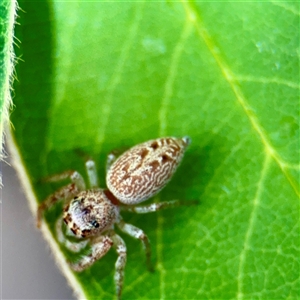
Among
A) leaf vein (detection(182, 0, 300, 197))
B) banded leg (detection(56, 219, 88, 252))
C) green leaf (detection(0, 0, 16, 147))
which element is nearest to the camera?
green leaf (detection(0, 0, 16, 147))

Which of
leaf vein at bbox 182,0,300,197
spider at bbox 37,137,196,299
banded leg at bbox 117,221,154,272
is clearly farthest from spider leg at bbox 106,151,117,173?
leaf vein at bbox 182,0,300,197

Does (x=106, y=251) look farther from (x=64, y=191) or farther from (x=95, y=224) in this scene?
(x=64, y=191)

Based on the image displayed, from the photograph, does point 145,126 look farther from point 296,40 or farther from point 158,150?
point 296,40

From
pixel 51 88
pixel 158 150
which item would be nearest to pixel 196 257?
pixel 158 150

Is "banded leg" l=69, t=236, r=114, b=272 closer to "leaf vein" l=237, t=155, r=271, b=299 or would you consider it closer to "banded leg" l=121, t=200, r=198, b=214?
"banded leg" l=121, t=200, r=198, b=214

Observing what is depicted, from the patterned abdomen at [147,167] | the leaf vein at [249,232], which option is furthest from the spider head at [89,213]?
the leaf vein at [249,232]

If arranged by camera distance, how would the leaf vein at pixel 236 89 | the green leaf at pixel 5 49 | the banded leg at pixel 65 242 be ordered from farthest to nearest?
the banded leg at pixel 65 242 → the leaf vein at pixel 236 89 → the green leaf at pixel 5 49

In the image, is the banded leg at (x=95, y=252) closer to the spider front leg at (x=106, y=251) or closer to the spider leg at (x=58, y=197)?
the spider front leg at (x=106, y=251)
